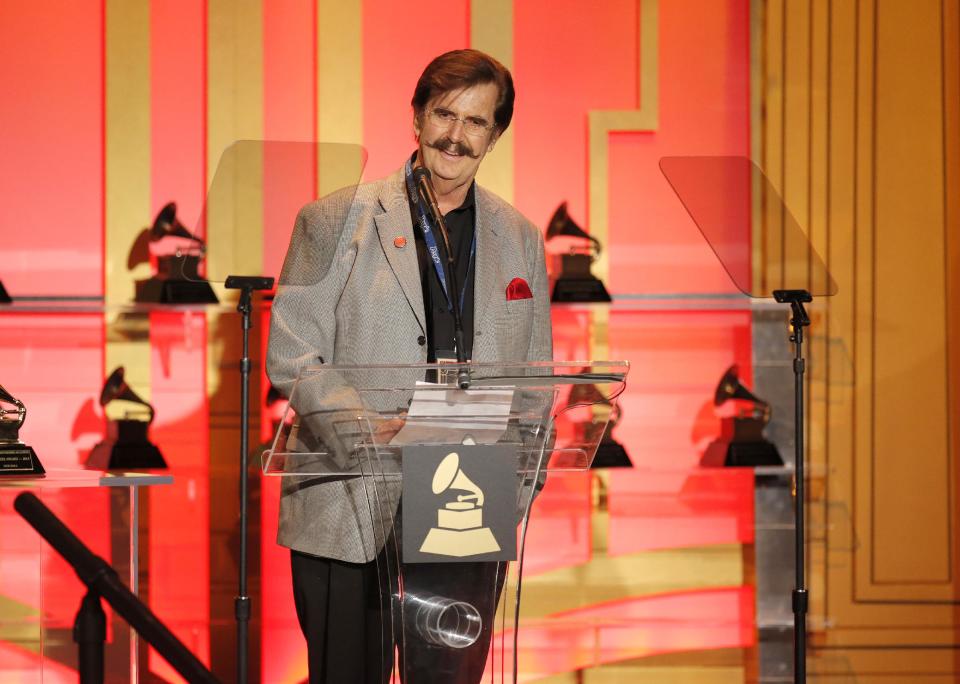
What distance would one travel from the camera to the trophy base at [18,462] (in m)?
2.38

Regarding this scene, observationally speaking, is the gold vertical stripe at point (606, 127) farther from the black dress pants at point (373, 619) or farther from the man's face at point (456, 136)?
the black dress pants at point (373, 619)

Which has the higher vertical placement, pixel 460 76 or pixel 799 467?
pixel 460 76

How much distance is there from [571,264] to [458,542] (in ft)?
6.98

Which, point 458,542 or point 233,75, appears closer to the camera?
point 458,542

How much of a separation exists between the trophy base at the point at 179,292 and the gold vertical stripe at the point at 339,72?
0.60 meters

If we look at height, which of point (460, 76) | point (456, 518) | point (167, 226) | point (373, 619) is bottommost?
point (373, 619)

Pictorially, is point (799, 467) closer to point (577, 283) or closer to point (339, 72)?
point (577, 283)

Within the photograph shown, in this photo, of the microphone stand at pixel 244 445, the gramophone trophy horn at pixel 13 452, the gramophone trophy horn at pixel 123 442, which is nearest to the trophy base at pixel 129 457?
the gramophone trophy horn at pixel 123 442

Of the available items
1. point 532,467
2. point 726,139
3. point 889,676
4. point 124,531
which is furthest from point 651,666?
point 532,467

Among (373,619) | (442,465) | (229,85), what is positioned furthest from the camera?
(229,85)

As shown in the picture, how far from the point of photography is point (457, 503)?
1655 millimetres

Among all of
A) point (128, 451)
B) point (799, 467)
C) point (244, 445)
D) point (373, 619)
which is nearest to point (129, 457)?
point (128, 451)

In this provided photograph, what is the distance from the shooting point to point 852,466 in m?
3.80

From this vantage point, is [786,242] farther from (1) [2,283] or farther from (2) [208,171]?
(1) [2,283]
